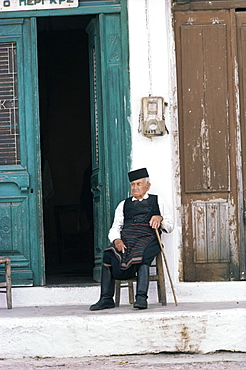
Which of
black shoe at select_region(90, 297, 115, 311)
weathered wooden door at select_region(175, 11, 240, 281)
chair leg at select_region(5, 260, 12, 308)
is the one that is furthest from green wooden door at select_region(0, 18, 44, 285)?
weathered wooden door at select_region(175, 11, 240, 281)

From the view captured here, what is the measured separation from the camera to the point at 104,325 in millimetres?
6059

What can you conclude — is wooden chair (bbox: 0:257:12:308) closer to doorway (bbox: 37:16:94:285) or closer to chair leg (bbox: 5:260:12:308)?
chair leg (bbox: 5:260:12:308)

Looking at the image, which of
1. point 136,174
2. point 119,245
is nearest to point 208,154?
point 136,174

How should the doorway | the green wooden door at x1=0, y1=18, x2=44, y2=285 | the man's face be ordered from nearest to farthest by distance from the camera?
the man's face < the green wooden door at x1=0, y1=18, x2=44, y2=285 < the doorway

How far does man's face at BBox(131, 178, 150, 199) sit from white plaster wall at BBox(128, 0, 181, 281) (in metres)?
0.28

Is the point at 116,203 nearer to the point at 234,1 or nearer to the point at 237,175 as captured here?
the point at 237,175

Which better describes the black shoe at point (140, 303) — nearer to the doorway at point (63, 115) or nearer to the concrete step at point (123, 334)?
the concrete step at point (123, 334)

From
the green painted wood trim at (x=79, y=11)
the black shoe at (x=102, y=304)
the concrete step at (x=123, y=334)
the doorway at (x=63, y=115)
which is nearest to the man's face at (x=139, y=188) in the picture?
the black shoe at (x=102, y=304)

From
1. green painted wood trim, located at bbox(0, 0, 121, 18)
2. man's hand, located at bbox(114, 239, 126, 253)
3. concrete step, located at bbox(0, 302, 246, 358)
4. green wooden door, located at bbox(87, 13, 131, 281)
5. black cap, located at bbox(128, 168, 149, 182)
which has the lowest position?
concrete step, located at bbox(0, 302, 246, 358)

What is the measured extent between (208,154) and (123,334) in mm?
2116

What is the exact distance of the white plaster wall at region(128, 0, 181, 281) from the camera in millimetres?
7258

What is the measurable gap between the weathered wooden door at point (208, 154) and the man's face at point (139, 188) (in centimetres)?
53

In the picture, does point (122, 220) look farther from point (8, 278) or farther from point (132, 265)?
point (8, 278)

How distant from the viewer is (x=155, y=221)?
6746 millimetres
